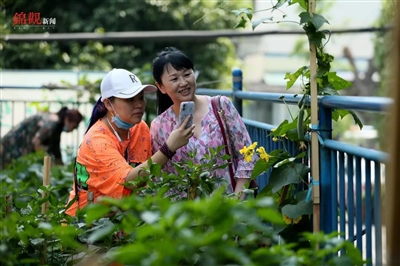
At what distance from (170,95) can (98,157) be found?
52cm

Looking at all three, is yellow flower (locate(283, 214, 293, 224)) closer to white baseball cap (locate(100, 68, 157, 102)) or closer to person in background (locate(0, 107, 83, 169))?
white baseball cap (locate(100, 68, 157, 102))

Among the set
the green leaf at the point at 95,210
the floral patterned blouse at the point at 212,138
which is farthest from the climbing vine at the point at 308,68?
the green leaf at the point at 95,210

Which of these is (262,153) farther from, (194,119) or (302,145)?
(194,119)

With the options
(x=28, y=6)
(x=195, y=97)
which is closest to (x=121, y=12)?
(x=28, y=6)

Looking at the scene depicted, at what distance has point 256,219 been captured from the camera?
185 centimetres

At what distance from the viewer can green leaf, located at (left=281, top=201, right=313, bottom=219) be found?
3066mm

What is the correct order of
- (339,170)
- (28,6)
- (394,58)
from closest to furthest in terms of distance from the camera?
(394,58) < (339,170) < (28,6)

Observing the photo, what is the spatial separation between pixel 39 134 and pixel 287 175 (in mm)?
5660

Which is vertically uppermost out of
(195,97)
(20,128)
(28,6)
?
(28,6)

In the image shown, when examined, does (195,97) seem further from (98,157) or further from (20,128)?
(20,128)

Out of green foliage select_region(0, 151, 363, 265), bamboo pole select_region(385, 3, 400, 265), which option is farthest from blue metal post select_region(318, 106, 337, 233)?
bamboo pole select_region(385, 3, 400, 265)

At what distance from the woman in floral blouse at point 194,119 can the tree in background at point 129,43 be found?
9485mm

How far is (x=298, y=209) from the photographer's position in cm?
309

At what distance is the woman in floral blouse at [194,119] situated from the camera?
3877mm
